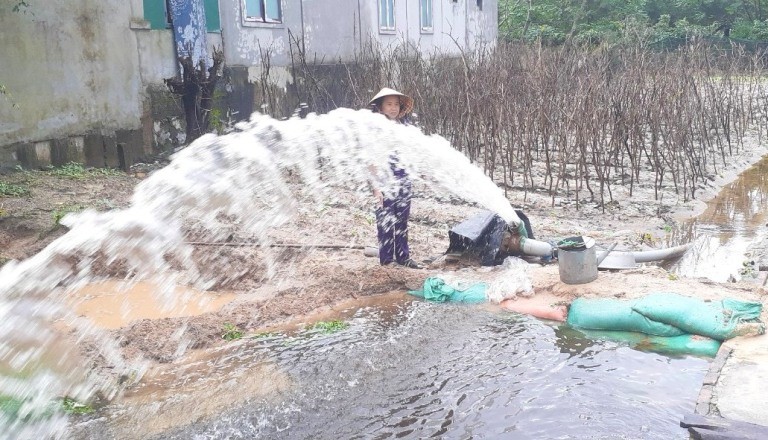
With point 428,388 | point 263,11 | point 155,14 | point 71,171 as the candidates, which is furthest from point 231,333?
point 263,11

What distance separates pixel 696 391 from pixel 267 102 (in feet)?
30.8

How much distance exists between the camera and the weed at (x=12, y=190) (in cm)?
747

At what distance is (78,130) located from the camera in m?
9.27

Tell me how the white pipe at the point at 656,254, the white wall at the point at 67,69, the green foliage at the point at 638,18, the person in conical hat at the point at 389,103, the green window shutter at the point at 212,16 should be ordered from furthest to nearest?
the green foliage at the point at 638,18
the green window shutter at the point at 212,16
the white wall at the point at 67,69
the white pipe at the point at 656,254
the person in conical hat at the point at 389,103

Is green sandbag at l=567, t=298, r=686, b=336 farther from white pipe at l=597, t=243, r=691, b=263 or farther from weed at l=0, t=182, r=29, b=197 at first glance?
weed at l=0, t=182, r=29, b=197

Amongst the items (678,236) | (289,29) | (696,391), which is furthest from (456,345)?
(289,29)

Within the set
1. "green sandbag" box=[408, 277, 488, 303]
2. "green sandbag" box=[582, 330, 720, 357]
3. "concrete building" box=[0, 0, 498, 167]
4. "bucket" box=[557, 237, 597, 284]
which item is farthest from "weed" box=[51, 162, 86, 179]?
"green sandbag" box=[582, 330, 720, 357]

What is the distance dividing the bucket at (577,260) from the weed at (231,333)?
238cm

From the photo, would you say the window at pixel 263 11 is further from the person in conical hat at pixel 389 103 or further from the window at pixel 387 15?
the person in conical hat at pixel 389 103

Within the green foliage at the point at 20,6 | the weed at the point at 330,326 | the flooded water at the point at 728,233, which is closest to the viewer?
the weed at the point at 330,326

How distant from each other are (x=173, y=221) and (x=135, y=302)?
0.71 metres

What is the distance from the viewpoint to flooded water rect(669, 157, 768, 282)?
6230 mm

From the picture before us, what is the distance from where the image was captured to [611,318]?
4820 millimetres

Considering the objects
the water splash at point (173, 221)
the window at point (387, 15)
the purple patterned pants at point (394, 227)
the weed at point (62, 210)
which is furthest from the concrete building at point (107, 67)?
the purple patterned pants at point (394, 227)
